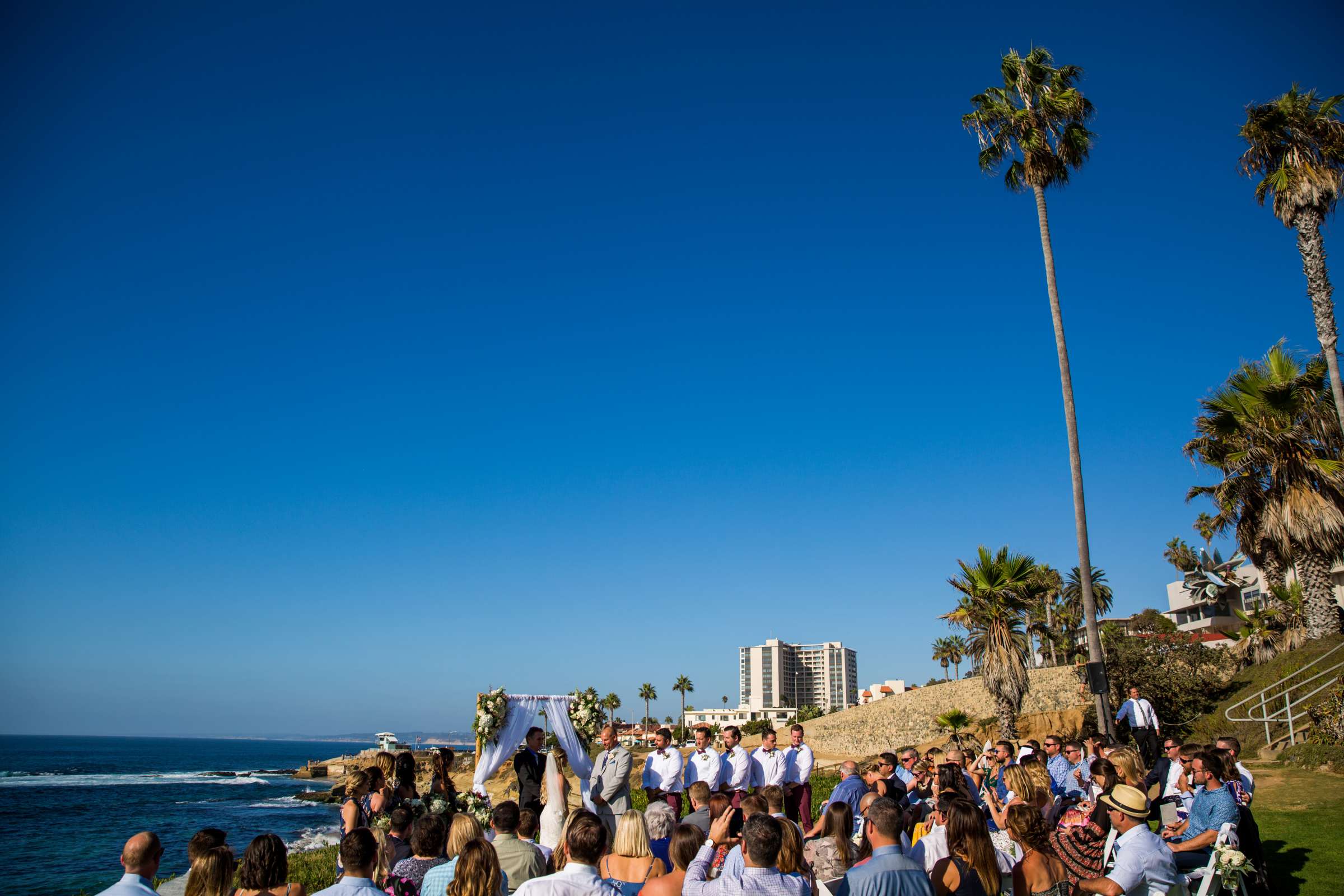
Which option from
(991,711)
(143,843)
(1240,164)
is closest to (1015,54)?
(1240,164)

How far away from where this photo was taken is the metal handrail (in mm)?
18344

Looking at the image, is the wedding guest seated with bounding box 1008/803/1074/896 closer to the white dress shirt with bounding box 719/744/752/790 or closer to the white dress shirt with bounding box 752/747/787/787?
the white dress shirt with bounding box 719/744/752/790

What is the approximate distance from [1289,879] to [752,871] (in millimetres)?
8449

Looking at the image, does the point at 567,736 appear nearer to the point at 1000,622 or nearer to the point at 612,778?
the point at 612,778

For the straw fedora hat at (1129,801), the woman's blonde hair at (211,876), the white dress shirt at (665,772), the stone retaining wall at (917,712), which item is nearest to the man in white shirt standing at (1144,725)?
the white dress shirt at (665,772)

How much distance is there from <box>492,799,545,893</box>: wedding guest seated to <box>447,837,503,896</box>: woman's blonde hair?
1392mm

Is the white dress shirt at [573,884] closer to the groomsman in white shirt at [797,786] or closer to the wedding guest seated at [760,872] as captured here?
the wedding guest seated at [760,872]

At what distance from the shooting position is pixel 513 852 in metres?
6.45

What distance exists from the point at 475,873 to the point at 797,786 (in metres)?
7.56

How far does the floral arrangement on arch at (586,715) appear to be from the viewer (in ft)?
38.6

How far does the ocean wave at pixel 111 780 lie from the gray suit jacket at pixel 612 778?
96.0 metres

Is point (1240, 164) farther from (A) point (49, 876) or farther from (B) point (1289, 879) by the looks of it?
(A) point (49, 876)

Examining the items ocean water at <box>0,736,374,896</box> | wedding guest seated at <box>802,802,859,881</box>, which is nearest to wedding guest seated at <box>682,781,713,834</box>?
wedding guest seated at <box>802,802,859,881</box>

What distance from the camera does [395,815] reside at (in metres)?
7.29
